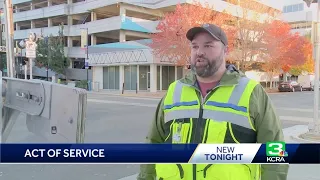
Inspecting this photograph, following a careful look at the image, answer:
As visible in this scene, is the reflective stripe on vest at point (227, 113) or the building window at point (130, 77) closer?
the reflective stripe on vest at point (227, 113)

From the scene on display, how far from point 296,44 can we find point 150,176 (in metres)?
35.3

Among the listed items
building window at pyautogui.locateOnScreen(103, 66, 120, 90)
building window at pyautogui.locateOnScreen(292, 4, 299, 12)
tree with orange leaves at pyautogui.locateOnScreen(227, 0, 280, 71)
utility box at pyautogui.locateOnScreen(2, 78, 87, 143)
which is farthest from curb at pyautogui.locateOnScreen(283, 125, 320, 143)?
building window at pyautogui.locateOnScreen(292, 4, 299, 12)

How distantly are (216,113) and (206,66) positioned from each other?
361 mm

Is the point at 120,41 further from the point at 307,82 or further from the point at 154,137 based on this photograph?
the point at 154,137

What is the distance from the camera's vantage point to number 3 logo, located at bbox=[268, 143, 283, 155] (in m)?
2.24

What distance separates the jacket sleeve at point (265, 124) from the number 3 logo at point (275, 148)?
7 cm

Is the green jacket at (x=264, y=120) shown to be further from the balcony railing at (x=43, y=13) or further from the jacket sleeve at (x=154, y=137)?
the balcony railing at (x=43, y=13)

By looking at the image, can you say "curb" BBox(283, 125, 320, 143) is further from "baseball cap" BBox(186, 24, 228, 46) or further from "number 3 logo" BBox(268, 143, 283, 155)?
"baseball cap" BBox(186, 24, 228, 46)

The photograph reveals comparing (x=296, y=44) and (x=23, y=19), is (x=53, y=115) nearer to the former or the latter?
(x=296, y=44)

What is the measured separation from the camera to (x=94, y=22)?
129 ft

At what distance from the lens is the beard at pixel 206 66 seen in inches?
89.7

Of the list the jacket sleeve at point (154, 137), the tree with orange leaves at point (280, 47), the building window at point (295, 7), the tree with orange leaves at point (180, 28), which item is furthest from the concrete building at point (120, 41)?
the building window at point (295, 7)

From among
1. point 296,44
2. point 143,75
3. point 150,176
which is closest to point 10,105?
point 150,176

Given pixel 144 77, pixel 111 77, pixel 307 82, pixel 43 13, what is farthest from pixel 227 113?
pixel 43 13
